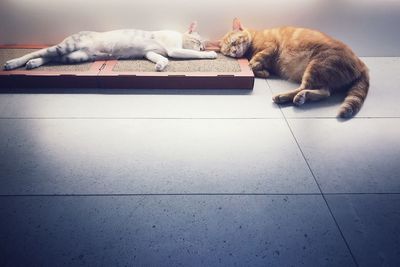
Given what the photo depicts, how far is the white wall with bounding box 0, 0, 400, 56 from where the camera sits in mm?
2729

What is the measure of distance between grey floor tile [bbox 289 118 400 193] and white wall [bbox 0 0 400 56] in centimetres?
117

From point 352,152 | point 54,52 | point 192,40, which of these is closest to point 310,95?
point 352,152

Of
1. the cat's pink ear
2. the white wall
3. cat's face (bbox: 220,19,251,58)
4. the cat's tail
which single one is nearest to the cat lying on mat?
the cat's pink ear

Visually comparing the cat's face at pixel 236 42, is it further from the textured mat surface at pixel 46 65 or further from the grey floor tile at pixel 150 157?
the textured mat surface at pixel 46 65

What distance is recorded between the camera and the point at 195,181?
5.04 feet

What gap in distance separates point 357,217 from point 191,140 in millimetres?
881

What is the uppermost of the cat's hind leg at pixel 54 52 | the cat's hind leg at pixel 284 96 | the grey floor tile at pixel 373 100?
the cat's hind leg at pixel 54 52

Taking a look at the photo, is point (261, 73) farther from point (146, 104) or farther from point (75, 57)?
point (75, 57)

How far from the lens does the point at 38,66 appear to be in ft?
7.91

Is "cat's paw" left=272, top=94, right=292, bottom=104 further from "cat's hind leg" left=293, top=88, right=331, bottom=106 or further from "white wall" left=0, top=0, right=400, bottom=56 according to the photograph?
"white wall" left=0, top=0, right=400, bottom=56

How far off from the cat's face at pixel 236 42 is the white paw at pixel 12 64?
1526 mm

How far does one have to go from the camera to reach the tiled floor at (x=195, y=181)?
3.98 feet

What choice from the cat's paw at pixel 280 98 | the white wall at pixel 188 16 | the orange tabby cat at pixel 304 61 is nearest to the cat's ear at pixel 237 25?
the orange tabby cat at pixel 304 61

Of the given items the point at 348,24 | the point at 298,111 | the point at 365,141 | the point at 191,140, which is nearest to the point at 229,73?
the point at 298,111
